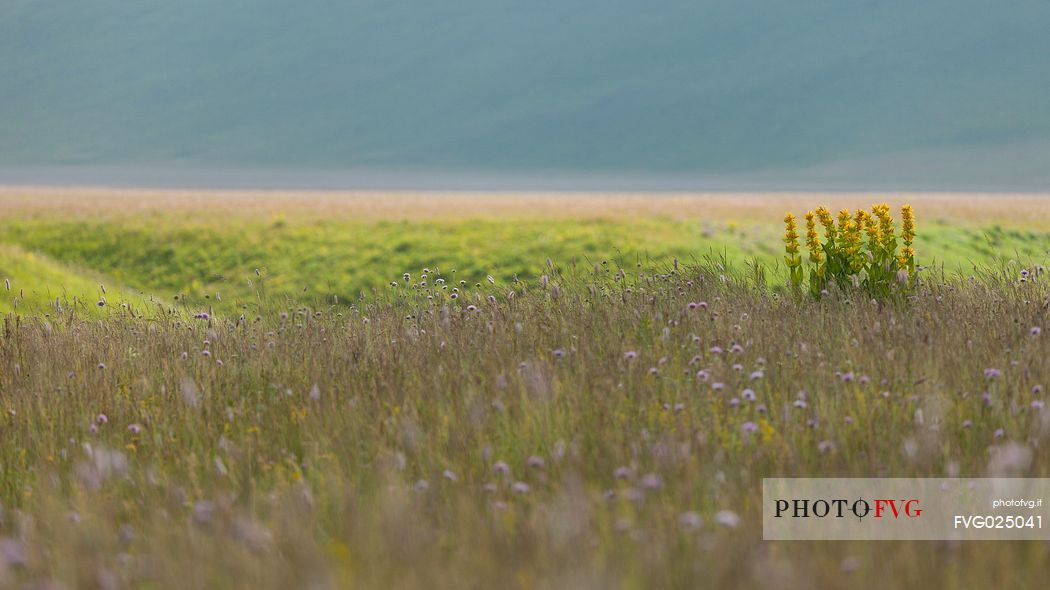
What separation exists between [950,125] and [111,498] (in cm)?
18760

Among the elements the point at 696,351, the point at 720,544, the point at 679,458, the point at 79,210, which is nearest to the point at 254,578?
the point at 720,544

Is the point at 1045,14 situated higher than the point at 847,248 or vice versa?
the point at 1045,14

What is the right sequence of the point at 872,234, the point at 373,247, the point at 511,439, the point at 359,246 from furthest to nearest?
the point at 359,246, the point at 373,247, the point at 872,234, the point at 511,439

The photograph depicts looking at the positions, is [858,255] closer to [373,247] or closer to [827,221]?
[827,221]

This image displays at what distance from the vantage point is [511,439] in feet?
14.8

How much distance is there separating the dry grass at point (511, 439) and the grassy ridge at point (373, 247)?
15.1 meters

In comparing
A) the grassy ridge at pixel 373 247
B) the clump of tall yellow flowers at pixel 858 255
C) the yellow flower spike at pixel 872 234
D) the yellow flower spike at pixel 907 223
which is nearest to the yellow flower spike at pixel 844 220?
the clump of tall yellow flowers at pixel 858 255

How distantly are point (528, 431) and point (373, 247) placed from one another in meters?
23.8

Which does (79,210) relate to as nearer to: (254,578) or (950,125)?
(254,578)

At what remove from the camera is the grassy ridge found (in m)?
24.2

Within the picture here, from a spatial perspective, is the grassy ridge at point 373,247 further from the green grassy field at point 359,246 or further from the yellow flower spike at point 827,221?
the yellow flower spike at point 827,221

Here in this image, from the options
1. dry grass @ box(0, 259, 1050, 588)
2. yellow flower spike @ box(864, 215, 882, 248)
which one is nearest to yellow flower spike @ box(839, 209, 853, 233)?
yellow flower spike @ box(864, 215, 882, 248)

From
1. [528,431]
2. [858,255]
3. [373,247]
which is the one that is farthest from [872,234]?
[373,247]

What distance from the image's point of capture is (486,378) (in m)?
5.49
